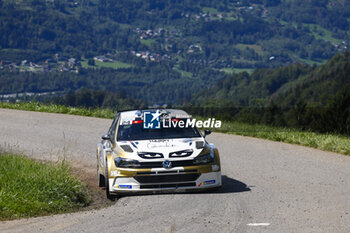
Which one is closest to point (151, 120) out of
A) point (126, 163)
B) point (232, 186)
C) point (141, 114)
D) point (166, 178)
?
point (141, 114)

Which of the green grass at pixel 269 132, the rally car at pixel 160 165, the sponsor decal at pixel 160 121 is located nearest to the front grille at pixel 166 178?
the rally car at pixel 160 165

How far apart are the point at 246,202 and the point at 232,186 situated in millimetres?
1899

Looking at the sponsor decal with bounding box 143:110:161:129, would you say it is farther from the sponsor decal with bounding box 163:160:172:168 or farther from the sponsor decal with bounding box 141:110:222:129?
the sponsor decal with bounding box 163:160:172:168

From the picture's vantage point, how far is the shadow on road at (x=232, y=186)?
1087 cm

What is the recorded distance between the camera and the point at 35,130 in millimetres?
20812

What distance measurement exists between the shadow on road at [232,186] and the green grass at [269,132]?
5024 millimetres

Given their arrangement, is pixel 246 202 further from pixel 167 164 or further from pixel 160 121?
pixel 160 121

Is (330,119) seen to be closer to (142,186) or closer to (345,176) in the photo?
(345,176)

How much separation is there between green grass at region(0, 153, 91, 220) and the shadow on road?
243 centimetres

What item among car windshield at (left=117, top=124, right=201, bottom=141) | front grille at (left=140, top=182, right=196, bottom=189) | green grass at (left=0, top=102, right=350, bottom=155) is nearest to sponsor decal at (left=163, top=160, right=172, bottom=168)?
front grille at (left=140, top=182, right=196, bottom=189)

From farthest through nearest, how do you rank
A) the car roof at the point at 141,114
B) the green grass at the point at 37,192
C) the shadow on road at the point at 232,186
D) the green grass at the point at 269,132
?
the green grass at the point at 269,132 < the car roof at the point at 141,114 < the shadow on road at the point at 232,186 < the green grass at the point at 37,192

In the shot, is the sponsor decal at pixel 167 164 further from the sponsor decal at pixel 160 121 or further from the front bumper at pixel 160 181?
the sponsor decal at pixel 160 121

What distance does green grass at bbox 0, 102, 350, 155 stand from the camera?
1683cm

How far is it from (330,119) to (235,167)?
1012cm
